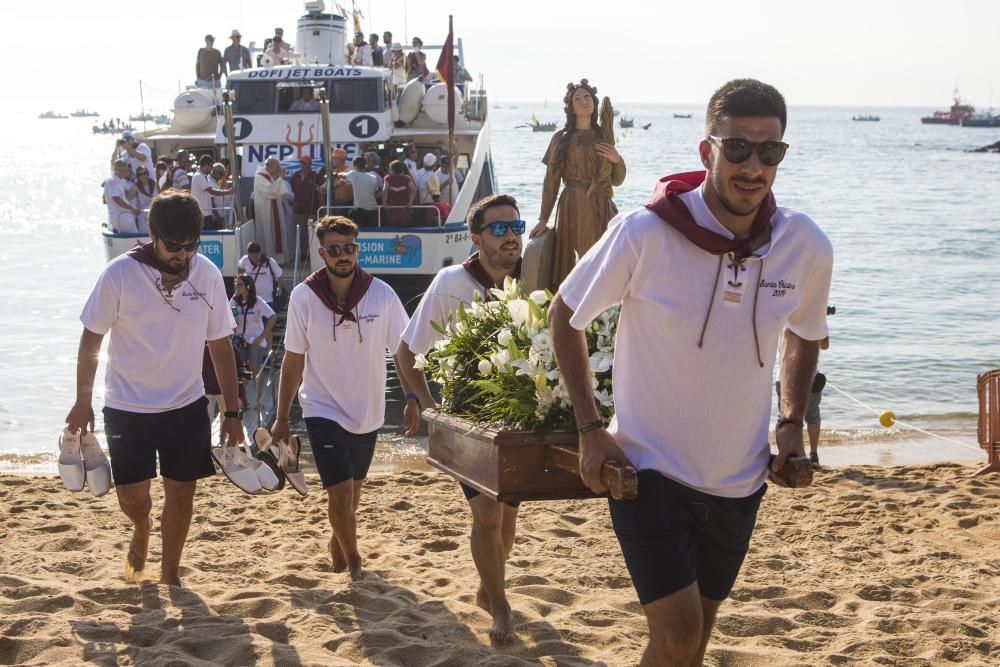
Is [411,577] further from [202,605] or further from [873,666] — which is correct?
[873,666]

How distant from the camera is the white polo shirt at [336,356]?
20.6ft

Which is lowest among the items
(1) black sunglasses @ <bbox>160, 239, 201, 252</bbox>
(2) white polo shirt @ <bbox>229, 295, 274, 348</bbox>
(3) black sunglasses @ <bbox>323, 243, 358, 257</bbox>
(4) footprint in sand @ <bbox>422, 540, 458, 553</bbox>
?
(4) footprint in sand @ <bbox>422, 540, 458, 553</bbox>

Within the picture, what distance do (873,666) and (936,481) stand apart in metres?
5.01

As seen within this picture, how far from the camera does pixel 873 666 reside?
489 centimetres

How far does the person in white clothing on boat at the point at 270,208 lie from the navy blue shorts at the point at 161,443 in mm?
12453

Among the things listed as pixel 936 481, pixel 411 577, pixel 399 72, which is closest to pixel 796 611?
pixel 411 577

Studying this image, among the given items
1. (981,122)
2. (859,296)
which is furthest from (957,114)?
(859,296)

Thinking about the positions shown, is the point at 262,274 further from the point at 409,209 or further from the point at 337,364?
the point at 337,364

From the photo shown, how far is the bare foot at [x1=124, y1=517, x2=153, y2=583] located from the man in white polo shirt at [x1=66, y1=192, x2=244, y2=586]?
Result: 0.59 ft

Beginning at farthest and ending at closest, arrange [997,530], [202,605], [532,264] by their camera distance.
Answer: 1. [997,530]
2. [532,264]
3. [202,605]

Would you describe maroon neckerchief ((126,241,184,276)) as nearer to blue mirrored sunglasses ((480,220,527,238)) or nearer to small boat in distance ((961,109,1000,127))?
blue mirrored sunglasses ((480,220,527,238))

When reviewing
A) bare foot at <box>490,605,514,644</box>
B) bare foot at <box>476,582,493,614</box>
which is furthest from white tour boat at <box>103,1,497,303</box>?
bare foot at <box>490,605,514,644</box>

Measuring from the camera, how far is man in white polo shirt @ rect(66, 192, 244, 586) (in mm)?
5656

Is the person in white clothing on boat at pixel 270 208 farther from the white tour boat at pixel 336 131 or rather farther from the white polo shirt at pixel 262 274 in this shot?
the white polo shirt at pixel 262 274
